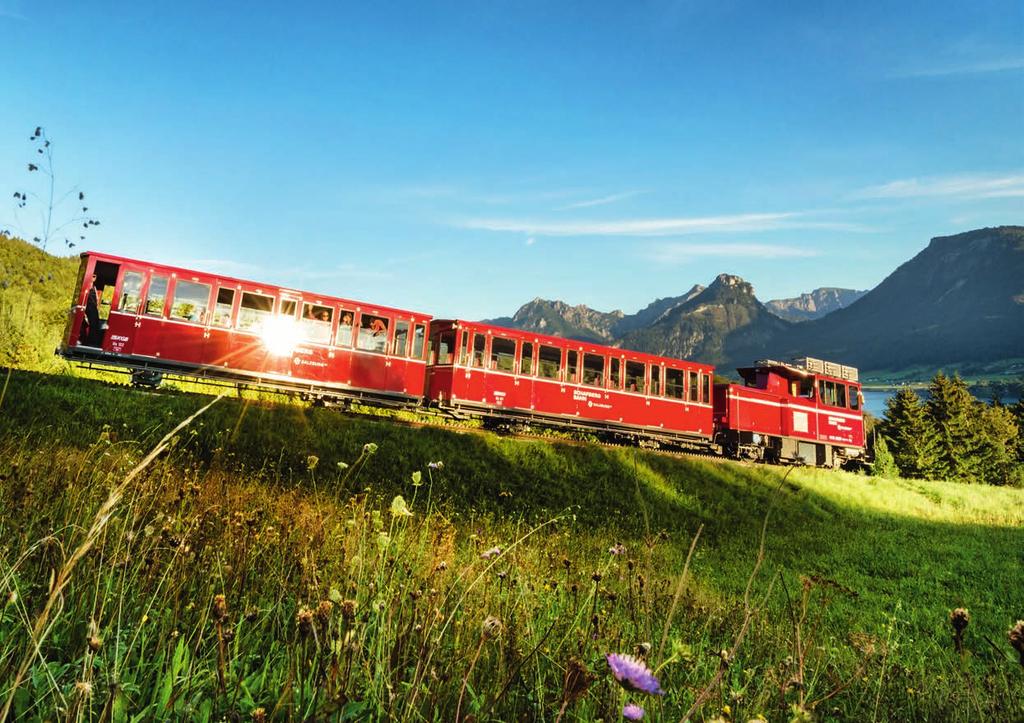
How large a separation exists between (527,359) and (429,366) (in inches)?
136

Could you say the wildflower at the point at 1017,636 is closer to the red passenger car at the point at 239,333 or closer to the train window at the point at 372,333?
the red passenger car at the point at 239,333

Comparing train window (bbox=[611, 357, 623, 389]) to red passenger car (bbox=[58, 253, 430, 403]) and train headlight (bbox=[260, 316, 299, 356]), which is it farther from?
→ train headlight (bbox=[260, 316, 299, 356])

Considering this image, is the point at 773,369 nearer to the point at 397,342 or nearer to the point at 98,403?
the point at 397,342

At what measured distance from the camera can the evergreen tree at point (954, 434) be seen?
43469 mm

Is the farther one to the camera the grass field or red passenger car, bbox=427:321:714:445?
red passenger car, bbox=427:321:714:445

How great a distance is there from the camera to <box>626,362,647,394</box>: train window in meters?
21.6

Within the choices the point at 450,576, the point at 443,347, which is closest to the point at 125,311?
the point at 443,347

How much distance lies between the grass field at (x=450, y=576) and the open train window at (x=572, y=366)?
4.05 m

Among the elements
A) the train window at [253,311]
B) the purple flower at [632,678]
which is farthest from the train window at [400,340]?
the purple flower at [632,678]

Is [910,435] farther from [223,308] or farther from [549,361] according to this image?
[223,308]

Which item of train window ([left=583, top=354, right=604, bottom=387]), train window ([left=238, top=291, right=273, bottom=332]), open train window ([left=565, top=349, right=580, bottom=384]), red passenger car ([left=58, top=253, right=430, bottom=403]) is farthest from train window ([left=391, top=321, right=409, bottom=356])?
train window ([left=583, top=354, right=604, bottom=387])

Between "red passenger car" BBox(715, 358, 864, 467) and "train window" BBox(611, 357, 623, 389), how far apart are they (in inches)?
218

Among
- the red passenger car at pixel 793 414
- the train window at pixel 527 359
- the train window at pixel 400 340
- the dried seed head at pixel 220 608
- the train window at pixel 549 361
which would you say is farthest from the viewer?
the red passenger car at pixel 793 414

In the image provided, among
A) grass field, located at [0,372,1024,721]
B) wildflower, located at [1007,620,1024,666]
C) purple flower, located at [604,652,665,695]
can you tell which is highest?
wildflower, located at [1007,620,1024,666]
